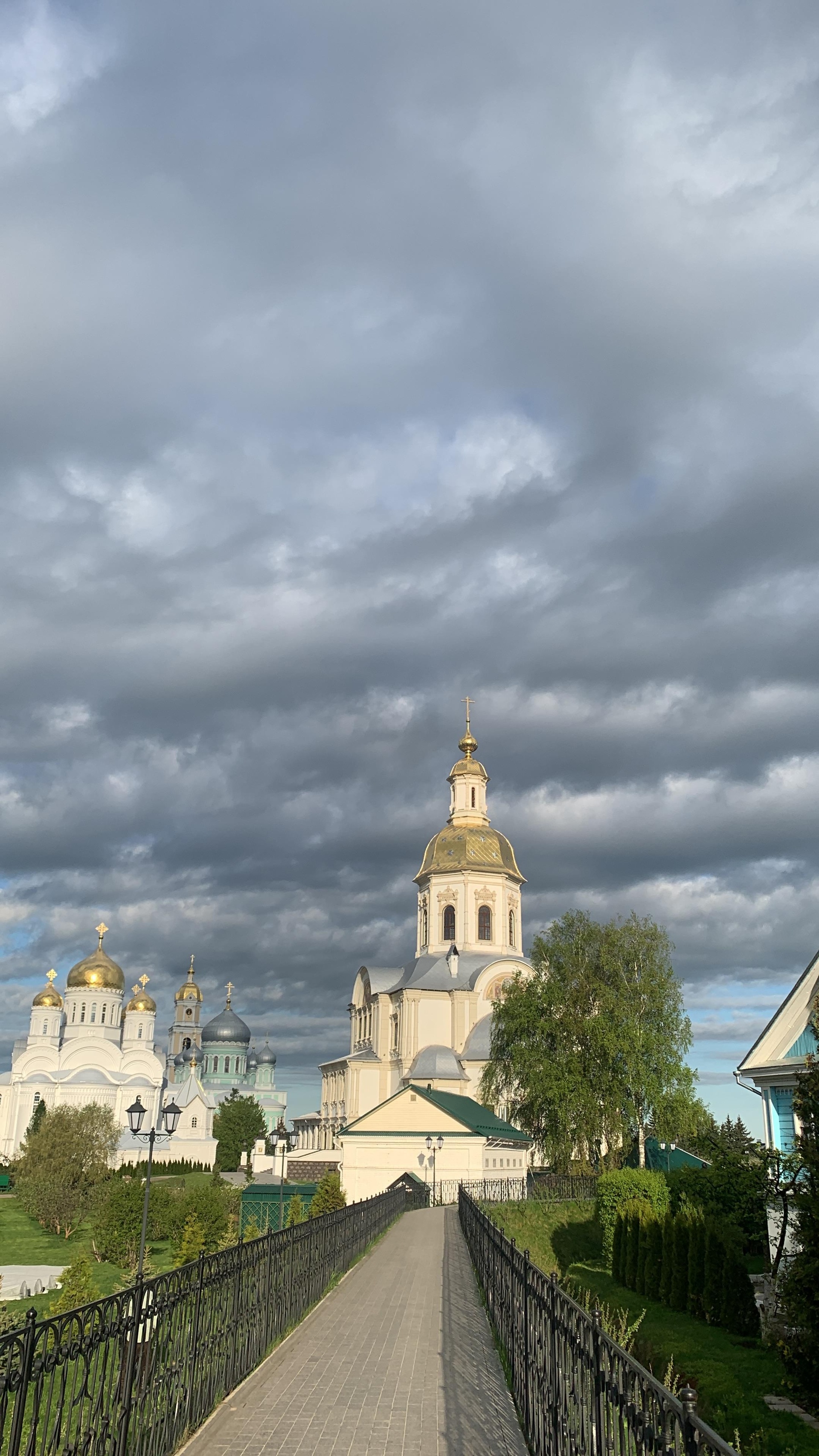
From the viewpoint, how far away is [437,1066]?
5016cm

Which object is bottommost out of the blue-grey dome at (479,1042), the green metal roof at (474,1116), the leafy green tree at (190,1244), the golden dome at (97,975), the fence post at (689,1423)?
the leafy green tree at (190,1244)

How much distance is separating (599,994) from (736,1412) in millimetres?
22517

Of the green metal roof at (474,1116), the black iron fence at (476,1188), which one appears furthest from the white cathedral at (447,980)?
the black iron fence at (476,1188)

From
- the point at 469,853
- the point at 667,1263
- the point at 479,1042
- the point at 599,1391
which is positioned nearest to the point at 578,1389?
the point at 599,1391

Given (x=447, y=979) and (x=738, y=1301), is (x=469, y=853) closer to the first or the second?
(x=447, y=979)

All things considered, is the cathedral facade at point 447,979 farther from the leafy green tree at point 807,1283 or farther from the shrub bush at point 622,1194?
the leafy green tree at point 807,1283

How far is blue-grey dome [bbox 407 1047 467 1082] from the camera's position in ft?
162

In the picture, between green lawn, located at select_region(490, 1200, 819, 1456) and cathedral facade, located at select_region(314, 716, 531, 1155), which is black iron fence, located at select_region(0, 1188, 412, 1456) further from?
cathedral facade, located at select_region(314, 716, 531, 1155)

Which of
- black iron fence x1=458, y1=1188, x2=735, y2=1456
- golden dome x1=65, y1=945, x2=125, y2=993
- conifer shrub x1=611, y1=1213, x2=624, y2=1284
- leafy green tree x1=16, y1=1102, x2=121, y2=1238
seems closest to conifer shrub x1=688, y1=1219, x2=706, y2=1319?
conifer shrub x1=611, y1=1213, x2=624, y2=1284

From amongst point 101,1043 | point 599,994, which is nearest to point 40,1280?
point 599,994

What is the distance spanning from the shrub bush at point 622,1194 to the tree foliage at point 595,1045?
706 centimetres

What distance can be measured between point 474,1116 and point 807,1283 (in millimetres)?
30289

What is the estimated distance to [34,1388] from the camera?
4398 mm

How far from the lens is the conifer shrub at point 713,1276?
55.0 ft
